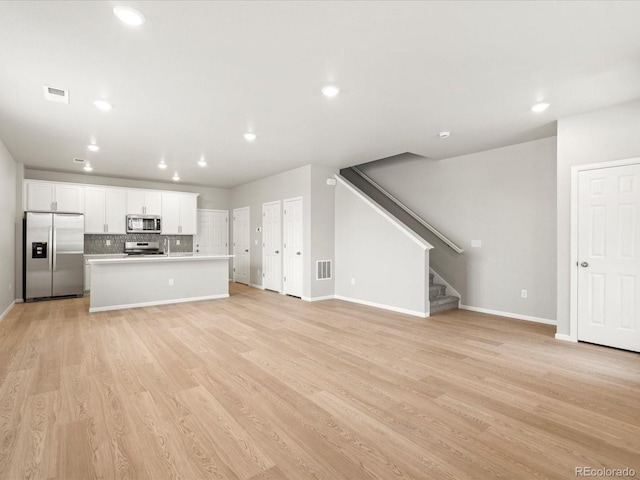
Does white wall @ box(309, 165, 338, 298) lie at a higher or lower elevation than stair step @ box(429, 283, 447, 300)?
higher

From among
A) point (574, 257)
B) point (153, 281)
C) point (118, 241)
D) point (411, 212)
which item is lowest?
point (153, 281)

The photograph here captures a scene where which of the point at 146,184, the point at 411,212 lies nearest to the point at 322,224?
the point at 411,212

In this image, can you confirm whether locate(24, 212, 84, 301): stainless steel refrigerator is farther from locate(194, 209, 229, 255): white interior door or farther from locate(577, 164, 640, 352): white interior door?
locate(577, 164, 640, 352): white interior door

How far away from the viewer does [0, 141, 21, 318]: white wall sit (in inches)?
200

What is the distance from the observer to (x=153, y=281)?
19.7ft

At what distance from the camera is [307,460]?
70.6 inches

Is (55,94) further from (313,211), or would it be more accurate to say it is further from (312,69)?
(313,211)

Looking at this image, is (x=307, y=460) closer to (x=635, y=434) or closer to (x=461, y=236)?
(x=635, y=434)

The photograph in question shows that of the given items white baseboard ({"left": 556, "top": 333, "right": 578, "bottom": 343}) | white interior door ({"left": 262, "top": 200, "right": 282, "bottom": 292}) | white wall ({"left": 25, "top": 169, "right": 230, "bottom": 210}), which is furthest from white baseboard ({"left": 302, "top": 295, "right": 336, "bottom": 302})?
white wall ({"left": 25, "top": 169, "right": 230, "bottom": 210})

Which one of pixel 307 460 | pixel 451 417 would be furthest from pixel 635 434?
pixel 307 460

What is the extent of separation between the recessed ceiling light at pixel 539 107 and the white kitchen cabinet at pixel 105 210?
8226 millimetres

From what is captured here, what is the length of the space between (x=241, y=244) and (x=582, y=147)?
7.58 m

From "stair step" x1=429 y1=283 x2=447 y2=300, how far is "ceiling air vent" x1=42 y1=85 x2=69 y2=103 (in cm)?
567

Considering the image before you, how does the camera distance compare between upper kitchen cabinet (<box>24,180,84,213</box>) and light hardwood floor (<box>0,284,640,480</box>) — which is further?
upper kitchen cabinet (<box>24,180,84,213</box>)
